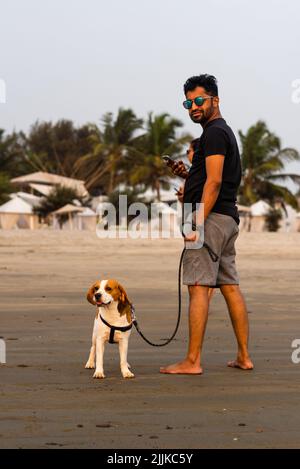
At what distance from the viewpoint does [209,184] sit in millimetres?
5828

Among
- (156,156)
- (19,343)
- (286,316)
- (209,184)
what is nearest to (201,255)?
(209,184)

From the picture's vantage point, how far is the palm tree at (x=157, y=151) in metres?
55.4

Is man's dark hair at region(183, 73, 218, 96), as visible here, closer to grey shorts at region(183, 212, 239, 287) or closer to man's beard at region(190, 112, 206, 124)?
man's beard at region(190, 112, 206, 124)

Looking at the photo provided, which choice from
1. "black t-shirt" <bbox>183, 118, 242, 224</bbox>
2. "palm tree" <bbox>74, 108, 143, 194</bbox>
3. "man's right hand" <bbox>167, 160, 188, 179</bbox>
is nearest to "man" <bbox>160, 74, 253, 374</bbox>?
"black t-shirt" <bbox>183, 118, 242, 224</bbox>

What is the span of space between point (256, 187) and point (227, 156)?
52488mm

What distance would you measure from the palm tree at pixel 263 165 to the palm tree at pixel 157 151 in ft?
13.2

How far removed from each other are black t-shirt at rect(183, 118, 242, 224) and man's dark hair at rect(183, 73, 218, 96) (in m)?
0.20

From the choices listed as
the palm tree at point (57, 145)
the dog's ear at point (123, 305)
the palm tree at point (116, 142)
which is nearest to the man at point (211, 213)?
the dog's ear at point (123, 305)

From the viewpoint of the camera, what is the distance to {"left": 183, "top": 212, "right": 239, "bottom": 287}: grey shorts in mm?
5953

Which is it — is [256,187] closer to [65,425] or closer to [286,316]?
[286,316]

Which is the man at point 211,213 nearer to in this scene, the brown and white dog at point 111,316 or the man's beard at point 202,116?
the man's beard at point 202,116

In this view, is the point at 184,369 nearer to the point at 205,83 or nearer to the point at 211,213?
the point at 211,213

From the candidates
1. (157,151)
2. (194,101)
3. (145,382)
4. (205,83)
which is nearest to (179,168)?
(194,101)

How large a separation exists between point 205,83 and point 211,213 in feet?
2.87
